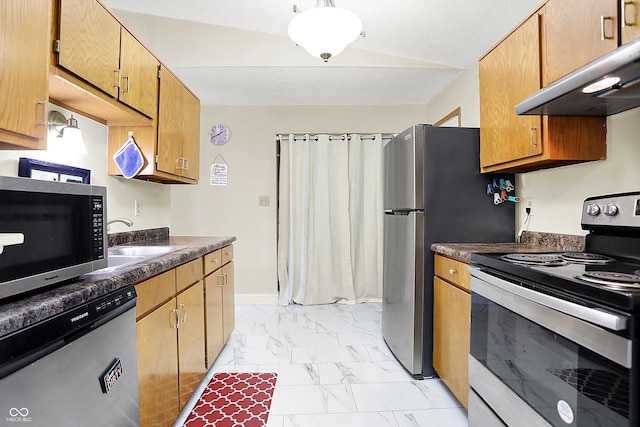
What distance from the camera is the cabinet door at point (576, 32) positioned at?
120 cm

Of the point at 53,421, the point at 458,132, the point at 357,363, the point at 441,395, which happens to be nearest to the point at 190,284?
the point at 53,421

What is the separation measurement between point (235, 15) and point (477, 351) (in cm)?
289

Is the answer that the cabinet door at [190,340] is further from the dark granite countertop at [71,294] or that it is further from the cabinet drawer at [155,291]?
the dark granite countertop at [71,294]

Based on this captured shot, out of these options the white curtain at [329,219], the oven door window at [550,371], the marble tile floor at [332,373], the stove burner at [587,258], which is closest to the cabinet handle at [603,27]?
the stove burner at [587,258]

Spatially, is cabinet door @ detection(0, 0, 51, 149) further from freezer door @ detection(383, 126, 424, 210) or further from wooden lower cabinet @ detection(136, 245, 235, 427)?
freezer door @ detection(383, 126, 424, 210)

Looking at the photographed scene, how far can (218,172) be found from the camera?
390cm

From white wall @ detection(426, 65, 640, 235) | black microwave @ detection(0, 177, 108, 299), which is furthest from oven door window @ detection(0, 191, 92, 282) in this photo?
white wall @ detection(426, 65, 640, 235)

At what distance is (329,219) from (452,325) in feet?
7.32

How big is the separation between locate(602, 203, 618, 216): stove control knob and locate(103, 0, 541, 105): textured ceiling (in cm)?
135

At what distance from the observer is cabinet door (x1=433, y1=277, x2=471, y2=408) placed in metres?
1.72

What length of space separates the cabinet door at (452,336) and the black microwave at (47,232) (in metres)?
1.68

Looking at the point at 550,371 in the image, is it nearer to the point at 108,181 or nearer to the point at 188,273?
the point at 188,273

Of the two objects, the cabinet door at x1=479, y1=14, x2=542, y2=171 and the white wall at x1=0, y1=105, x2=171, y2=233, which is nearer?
the white wall at x1=0, y1=105, x2=171, y2=233

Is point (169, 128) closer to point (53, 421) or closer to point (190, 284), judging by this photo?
point (190, 284)
